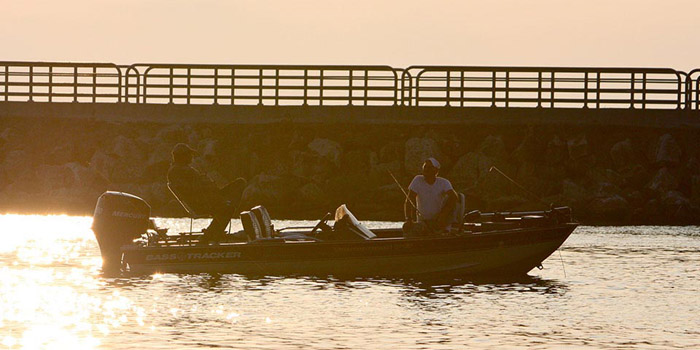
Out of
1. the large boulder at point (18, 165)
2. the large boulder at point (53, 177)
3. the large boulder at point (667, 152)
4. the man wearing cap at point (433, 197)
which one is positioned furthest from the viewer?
the large boulder at point (18, 165)

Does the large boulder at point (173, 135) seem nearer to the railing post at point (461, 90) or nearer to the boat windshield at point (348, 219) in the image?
the railing post at point (461, 90)

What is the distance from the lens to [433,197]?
2289 centimetres

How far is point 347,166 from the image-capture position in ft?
151

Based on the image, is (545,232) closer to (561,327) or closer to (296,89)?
(561,327)

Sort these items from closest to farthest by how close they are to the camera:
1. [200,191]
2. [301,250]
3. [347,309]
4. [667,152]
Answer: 1. [347,309]
2. [200,191]
3. [301,250]
4. [667,152]

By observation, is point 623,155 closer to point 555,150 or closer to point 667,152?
point 667,152

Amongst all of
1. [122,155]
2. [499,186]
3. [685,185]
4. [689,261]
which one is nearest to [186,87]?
[122,155]

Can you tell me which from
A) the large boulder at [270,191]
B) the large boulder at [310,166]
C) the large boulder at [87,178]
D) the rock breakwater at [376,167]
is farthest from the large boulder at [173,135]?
the large boulder at [310,166]

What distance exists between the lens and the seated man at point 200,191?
22875 mm

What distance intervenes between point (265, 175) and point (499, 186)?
7.21 metres

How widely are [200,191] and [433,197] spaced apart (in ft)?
11.8

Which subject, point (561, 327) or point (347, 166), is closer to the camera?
point (561, 327)

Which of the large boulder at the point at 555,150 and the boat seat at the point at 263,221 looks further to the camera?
the large boulder at the point at 555,150

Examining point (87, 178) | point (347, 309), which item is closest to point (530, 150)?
point (87, 178)
